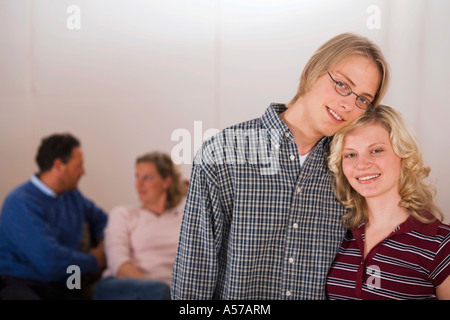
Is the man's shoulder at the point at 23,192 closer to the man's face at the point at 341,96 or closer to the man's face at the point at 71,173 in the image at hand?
the man's face at the point at 71,173

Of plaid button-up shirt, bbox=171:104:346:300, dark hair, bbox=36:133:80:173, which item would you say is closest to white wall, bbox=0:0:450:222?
dark hair, bbox=36:133:80:173

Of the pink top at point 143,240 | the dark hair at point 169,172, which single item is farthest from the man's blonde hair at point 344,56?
the pink top at point 143,240

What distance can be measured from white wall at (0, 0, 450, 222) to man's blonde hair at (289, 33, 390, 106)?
1.26ft

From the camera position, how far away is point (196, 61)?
238 cm

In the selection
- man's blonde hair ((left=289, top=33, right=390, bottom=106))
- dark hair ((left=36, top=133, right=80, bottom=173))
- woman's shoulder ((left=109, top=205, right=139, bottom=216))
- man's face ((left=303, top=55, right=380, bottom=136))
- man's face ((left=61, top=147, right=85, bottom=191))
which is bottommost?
woman's shoulder ((left=109, top=205, right=139, bottom=216))

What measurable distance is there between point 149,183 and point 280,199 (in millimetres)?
1137

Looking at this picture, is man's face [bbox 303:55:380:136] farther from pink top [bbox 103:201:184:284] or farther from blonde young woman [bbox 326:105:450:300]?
pink top [bbox 103:201:184:284]

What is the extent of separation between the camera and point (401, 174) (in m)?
1.71

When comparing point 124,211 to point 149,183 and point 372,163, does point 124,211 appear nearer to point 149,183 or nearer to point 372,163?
point 149,183

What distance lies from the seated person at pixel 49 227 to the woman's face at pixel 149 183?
0.23 m

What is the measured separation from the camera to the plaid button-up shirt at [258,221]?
5.62 feet

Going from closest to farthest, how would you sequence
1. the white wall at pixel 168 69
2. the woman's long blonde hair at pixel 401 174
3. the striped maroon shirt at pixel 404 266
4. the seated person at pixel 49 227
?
the striped maroon shirt at pixel 404 266 → the woman's long blonde hair at pixel 401 174 → the white wall at pixel 168 69 → the seated person at pixel 49 227

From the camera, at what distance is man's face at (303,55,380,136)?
1.70 m

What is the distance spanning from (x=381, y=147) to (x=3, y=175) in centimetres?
190
